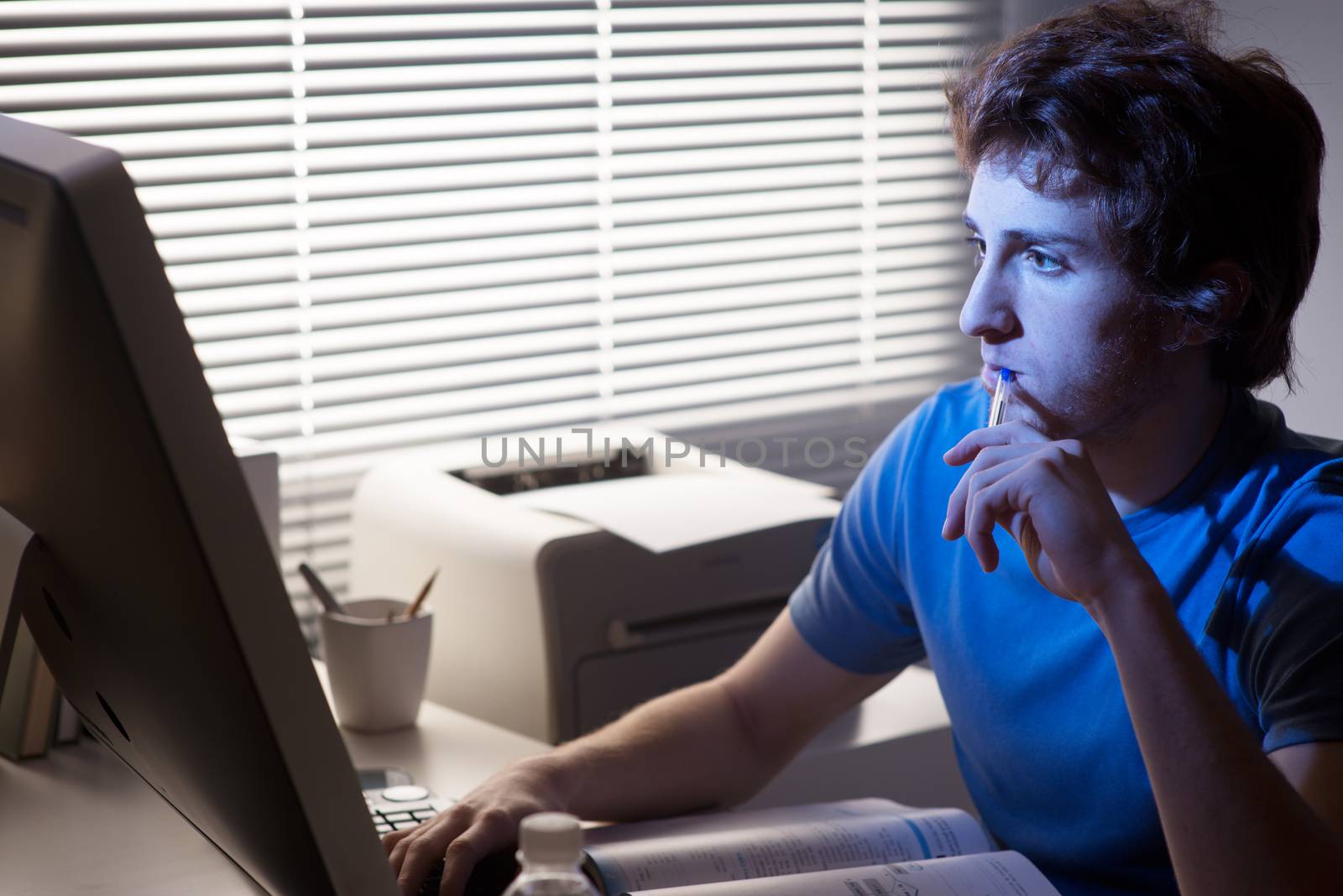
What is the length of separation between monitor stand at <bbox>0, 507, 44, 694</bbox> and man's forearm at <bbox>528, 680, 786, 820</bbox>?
19.9 inches

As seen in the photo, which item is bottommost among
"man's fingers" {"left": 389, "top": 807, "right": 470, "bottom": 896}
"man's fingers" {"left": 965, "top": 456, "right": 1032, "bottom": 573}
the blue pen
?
"man's fingers" {"left": 389, "top": 807, "right": 470, "bottom": 896}

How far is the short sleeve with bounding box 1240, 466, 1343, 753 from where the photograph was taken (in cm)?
92

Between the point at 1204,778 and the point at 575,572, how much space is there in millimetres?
733

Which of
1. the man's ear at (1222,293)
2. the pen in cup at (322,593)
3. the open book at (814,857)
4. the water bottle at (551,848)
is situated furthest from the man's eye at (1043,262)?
the pen in cup at (322,593)

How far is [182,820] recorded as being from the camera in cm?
100

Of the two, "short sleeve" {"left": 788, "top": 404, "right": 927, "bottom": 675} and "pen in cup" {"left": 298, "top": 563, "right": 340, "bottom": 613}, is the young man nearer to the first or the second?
"short sleeve" {"left": 788, "top": 404, "right": 927, "bottom": 675}

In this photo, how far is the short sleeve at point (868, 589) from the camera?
132 centimetres

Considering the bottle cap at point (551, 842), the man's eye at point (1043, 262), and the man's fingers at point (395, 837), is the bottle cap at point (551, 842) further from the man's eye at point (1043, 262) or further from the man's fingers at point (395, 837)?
the man's eye at point (1043, 262)

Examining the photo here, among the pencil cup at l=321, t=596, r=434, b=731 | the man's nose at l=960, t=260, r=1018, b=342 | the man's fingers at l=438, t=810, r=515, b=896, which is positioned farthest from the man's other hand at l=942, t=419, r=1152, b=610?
the pencil cup at l=321, t=596, r=434, b=731

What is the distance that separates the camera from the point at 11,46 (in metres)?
1.58

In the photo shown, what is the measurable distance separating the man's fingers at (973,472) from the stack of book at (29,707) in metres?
0.74

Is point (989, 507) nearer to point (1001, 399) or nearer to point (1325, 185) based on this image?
point (1001, 399)

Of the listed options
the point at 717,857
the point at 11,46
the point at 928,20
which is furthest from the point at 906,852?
the point at 928,20

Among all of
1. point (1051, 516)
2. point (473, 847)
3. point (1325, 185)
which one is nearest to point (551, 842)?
point (473, 847)
